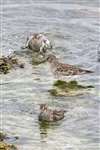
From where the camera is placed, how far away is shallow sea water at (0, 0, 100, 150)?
14.3 metres

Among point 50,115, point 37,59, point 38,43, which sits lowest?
point 37,59

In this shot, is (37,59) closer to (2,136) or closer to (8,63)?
(8,63)

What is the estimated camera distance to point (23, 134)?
14297 mm

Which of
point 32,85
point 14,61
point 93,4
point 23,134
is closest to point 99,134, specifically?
point 23,134

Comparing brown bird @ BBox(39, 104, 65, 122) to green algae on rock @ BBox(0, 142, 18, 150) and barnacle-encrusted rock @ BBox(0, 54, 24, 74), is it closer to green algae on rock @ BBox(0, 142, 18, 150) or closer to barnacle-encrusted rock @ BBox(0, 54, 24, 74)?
green algae on rock @ BBox(0, 142, 18, 150)

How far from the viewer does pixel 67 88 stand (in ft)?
55.3

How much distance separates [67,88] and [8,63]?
2.32 meters

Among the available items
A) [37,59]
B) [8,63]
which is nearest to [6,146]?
[8,63]

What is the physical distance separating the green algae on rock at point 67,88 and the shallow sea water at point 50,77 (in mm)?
203

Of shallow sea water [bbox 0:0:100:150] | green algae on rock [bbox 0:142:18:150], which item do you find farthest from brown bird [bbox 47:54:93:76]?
green algae on rock [bbox 0:142:18:150]

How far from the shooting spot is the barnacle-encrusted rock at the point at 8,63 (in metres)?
18.2

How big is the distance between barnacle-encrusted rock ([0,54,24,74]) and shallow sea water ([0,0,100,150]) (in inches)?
8.4

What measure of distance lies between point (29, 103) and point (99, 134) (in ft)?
7.50

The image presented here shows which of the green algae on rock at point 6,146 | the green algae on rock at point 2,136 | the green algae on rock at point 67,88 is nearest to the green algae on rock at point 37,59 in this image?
the green algae on rock at point 67,88
